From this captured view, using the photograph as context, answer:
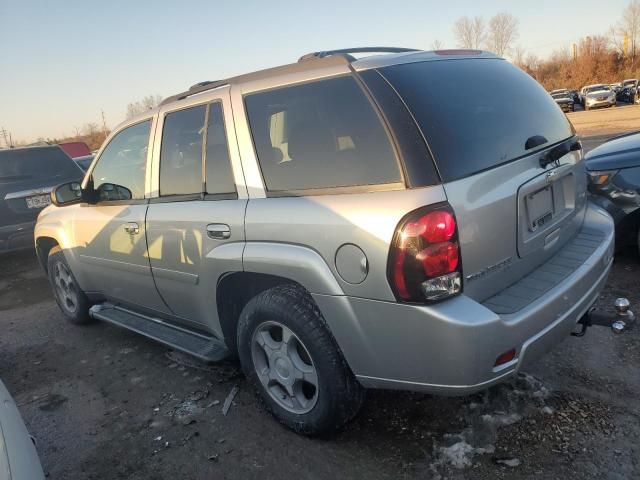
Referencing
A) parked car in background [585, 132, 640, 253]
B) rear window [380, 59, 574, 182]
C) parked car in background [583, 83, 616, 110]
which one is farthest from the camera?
parked car in background [583, 83, 616, 110]

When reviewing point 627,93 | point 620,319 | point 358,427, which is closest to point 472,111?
point 620,319

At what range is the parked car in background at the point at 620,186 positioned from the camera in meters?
4.18

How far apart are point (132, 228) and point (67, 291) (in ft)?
6.05

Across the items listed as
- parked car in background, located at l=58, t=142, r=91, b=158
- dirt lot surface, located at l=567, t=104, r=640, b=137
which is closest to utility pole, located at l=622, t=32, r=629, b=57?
dirt lot surface, located at l=567, t=104, r=640, b=137

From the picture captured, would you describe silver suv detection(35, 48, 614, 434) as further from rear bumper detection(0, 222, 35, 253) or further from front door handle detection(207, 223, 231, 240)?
rear bumper detection(0, 222, 35, 253)

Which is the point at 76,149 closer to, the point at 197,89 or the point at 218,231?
the point at 197,89

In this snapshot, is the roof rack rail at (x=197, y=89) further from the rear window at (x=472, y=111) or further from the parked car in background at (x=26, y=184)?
the parked car in background at (x=26, y=184)

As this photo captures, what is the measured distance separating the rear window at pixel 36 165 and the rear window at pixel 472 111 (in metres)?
6.72

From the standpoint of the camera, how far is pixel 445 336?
2.04 meters

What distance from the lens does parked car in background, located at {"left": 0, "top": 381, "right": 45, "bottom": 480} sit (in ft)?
5.83

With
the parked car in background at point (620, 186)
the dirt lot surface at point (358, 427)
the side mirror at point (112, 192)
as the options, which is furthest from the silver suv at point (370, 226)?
the parked car in background at point (620, 186)

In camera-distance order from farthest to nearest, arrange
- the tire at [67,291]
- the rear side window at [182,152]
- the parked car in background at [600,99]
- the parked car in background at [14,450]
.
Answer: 1. the parked car in background at [600,99]
2. the tire at [67,291]
3. the rear side window at [182,152]
4. the parked car in background at [14,450]

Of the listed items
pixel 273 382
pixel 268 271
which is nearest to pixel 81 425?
pixel 273 382

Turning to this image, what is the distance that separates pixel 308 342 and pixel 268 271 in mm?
413
